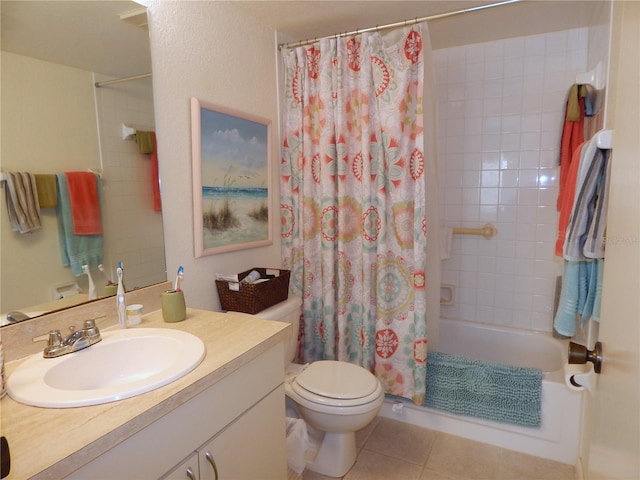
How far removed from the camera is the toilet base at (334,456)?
1781mm

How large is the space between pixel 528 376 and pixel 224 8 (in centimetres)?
233

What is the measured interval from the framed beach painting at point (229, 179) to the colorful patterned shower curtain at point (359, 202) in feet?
0.68

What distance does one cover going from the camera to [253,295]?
1.75 metres

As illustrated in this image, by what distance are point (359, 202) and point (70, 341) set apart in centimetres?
145

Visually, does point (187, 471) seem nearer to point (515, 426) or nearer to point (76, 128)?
point (76, 128)

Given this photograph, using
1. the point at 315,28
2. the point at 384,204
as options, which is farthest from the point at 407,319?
the point at 315,28

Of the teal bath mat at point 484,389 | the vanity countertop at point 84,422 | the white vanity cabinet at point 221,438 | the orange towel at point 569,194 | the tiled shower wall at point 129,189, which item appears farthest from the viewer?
the teal bath mat at point 484,389

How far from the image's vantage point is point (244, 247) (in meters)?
2.03

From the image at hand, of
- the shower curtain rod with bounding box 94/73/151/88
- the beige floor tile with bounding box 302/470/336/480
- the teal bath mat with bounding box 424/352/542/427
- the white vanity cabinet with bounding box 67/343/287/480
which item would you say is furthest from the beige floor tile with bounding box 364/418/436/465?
the shower curtain rod with bounding box 94/73/151/88

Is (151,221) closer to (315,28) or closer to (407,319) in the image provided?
(407,319)

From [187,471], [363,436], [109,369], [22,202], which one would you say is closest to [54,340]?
[109,369]

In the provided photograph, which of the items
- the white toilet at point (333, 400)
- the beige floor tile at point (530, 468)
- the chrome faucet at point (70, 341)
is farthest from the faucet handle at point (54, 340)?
the beige floor tile at point (530, 468)

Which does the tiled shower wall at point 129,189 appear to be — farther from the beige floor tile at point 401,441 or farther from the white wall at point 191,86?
the beige floor tile at point 401,441

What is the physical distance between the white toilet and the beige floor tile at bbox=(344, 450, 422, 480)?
0.05 metres
